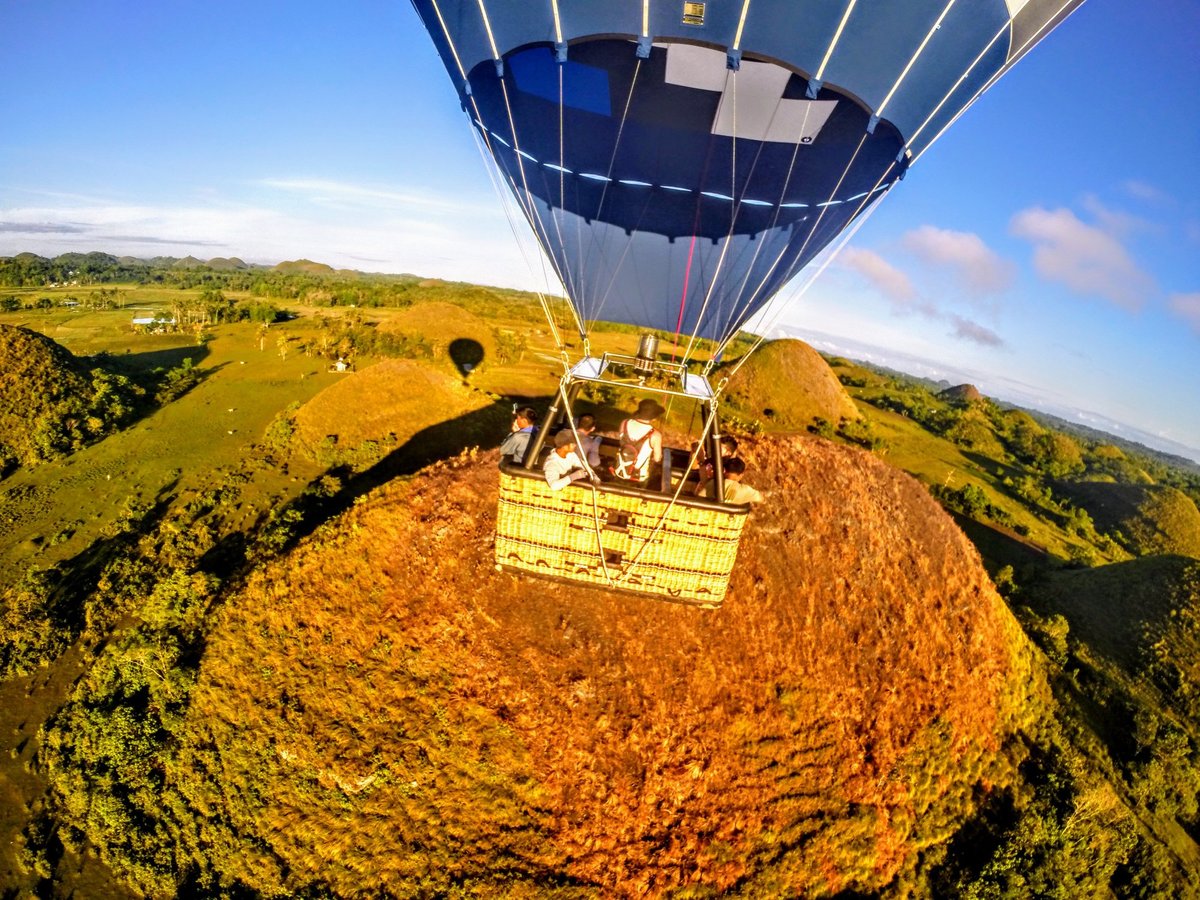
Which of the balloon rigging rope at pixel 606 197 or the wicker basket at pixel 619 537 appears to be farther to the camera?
the balloon rigging rope at pixel 606 197

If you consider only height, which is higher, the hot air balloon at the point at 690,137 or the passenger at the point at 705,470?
the hot air balloon at the point at 690,137

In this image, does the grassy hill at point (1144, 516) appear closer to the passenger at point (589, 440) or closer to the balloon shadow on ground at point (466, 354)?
the passenger at point (589, 440)

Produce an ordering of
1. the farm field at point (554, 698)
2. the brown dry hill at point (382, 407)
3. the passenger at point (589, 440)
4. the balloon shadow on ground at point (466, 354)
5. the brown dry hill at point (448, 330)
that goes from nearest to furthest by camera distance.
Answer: the passenger at point (589, 440)
the farm field at point (554, 698)
the brown dry hill at point (382, 407)
the balloon shadow on ground at point (466, 354)
the brown dry hill at point (448, 330)

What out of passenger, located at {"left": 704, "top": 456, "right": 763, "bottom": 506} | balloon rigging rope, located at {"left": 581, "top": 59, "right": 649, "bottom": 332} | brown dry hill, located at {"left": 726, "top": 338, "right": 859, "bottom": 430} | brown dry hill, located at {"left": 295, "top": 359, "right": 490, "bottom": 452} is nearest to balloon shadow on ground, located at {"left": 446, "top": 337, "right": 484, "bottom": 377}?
brown dry hill, located at {"left": 295, "top": 359, "right": 490, "bottom": 452}

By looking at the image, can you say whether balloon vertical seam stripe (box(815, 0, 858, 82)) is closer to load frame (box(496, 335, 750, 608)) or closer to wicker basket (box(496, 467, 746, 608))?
load frame (box(496, 335, 750, 608))

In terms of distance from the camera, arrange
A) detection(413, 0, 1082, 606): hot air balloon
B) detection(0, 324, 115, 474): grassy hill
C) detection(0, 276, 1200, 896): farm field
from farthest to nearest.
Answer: detection(0, 324, 115, 474): grassy hill < detection(0, 276, 1200, 896): farm field < detection(413, 0, 1082, 606): hot air balloon

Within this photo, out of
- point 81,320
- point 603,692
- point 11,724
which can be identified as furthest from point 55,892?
point 81,320

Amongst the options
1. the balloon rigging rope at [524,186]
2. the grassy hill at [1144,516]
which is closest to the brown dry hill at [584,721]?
the balloon rigging rope at [524,186]

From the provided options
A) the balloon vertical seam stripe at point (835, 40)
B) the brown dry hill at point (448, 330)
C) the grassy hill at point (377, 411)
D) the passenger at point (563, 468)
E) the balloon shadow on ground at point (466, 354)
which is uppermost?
the balloon vertical seam stripe at point (835, 40)
